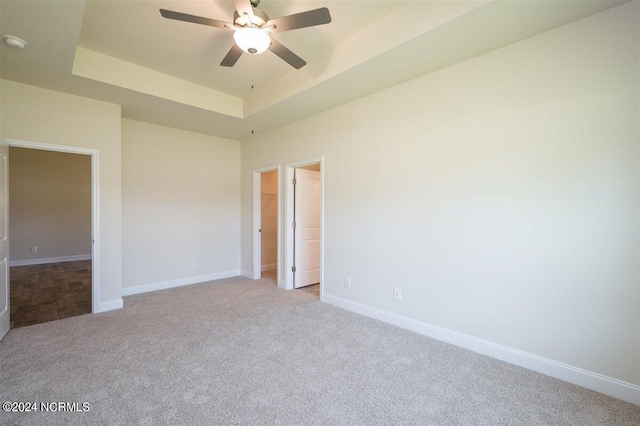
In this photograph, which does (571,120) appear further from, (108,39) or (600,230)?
(108,39)

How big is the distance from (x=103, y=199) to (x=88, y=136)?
787mm

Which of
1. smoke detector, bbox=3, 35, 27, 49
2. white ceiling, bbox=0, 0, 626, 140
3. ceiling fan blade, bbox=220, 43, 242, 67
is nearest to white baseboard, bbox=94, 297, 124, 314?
white ceiling, bbox=0, 0, 626, 140

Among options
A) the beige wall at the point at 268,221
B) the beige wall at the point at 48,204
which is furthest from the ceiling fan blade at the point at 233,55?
the beige wall at the point at 48,204

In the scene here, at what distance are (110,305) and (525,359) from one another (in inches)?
180

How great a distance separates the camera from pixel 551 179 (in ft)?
7.37

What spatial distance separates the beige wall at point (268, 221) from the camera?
6.04m

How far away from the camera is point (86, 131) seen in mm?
3557

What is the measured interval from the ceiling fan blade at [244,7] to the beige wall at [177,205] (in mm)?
3339

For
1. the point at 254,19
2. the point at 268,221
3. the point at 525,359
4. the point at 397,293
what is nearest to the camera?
the point at 254,19

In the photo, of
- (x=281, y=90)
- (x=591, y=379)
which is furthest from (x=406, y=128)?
(x=591, y=379)

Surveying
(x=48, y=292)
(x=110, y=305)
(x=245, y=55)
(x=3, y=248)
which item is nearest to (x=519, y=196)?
(x=245, y=55)

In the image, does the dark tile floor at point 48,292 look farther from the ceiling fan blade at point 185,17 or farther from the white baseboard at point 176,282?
the ceiling fan blade at point 185,17

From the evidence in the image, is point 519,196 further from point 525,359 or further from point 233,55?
point 233,55

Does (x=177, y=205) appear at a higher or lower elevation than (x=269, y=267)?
higher
